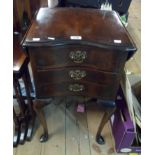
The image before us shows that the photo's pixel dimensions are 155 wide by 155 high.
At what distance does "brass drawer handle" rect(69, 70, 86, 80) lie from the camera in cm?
99

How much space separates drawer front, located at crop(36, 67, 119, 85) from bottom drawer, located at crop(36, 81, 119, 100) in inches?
1.1

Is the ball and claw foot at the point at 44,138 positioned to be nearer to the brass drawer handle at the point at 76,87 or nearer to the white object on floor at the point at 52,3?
the brass drawer handle at the point at 76,87

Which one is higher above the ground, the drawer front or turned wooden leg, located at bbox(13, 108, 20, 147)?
the drawer front

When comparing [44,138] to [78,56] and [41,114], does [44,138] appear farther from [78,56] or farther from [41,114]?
[78,56]

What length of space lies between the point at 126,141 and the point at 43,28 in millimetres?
808

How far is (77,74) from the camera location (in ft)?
3.29

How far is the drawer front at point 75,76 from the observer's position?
982 mm

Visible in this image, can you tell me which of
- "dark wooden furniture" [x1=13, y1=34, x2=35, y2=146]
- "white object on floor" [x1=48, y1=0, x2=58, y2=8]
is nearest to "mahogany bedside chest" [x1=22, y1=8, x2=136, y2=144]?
"dark wooden furniture" [x1=13, y1=34, x2=35, y2=146]

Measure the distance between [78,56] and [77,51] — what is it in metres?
0.02

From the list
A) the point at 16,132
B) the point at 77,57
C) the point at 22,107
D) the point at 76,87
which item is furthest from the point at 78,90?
the point at 16,132

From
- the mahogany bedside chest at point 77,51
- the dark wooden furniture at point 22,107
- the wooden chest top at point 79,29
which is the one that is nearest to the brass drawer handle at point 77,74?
the mahogany bedside chest at point 77,51

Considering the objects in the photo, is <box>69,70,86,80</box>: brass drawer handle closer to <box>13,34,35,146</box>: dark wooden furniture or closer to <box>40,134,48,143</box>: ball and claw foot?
<box>13,34,35,146</box>: dark wooden furniture

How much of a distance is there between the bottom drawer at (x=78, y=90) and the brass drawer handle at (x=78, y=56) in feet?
0.48
